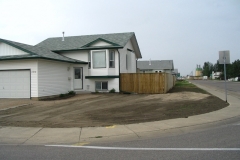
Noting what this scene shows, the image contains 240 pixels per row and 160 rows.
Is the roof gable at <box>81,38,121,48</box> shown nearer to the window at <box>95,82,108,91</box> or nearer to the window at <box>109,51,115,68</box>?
the window at <box>109,51,115,68</box>

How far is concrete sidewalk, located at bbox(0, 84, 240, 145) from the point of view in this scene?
23.8 ft

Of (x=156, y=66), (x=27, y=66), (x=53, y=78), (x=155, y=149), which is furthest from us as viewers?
(x=156, y=66)

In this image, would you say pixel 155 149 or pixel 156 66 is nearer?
pixel 155 149

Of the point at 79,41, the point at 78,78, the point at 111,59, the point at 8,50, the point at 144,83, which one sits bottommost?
the point at 144,83

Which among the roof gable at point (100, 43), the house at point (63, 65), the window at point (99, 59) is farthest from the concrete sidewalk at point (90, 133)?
Answer: the roof gable at point (100, 43)

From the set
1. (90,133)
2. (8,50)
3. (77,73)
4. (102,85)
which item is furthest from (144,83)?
(90,133)

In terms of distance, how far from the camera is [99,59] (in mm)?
22391

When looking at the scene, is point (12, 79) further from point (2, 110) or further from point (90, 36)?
point (90, 36)

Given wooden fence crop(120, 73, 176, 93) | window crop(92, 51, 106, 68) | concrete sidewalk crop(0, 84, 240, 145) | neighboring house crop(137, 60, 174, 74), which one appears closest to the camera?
concrete sidewalk crop(0, 84, 240, 145)

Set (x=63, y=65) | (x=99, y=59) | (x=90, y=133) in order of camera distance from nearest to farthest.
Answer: (x=90, y=133)
(x=63, y=65)
(x=99, y=59)

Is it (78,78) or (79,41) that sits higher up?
(79,41)

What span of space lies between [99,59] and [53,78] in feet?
17.3

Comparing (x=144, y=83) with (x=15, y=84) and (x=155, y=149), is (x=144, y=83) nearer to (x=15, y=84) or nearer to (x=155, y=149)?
(x=15, y=84)

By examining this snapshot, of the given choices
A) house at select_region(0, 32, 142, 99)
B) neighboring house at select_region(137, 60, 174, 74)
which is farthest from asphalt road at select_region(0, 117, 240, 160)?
neighboring house at select_region(137, 60, 174, 74)
